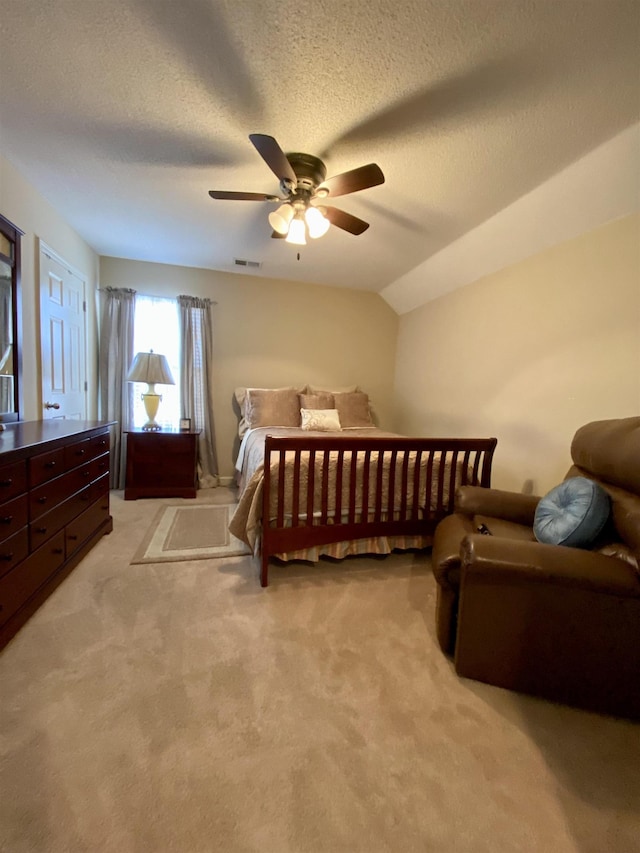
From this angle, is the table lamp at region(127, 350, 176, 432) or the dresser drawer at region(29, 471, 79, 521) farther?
the table lamp at region(127, 350, 176, 432)

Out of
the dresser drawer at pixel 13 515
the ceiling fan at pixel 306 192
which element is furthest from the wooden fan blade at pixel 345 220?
the dresser drawer at pixel 13 515

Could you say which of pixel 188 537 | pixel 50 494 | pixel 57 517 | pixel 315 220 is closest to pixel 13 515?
pixel 50 494

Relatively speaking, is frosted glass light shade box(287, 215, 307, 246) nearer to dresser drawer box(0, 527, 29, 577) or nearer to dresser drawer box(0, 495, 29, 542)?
dresser drawer box(0, 495, 29, 542)

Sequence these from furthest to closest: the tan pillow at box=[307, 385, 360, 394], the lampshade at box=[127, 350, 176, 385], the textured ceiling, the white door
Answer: the tan pillow at box=[307, 385, 360, 394] < the lampshade at box=[127, 350, 176, 385] < the white door < the textured ceiling

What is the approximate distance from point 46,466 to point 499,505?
2.45m

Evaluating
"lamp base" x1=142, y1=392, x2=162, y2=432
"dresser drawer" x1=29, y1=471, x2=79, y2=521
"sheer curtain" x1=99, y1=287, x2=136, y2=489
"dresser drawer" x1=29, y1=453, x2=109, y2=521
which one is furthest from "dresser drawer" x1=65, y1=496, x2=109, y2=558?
"sheer curtain" x1=99, y1=287, x2=136, y2=489

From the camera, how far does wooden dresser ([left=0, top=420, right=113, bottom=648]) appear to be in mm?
1452

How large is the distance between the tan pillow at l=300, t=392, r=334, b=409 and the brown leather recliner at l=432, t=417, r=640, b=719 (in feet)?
8.15

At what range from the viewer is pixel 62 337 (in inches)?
110

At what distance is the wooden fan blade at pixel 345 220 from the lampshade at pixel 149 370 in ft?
7.25

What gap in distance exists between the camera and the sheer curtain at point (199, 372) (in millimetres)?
3771

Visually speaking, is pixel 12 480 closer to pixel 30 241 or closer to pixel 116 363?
pixel 30 241

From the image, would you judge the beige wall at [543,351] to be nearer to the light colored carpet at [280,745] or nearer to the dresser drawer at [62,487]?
the light colored carpet at [280,745]

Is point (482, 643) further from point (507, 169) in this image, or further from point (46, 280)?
point (46, 280)
